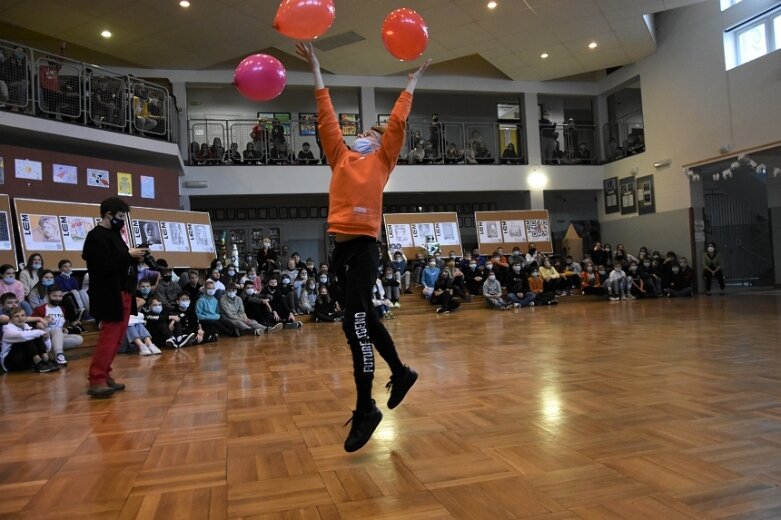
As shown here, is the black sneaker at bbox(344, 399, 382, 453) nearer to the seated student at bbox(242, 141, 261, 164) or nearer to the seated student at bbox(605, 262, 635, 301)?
the seated student at bbox(605, 262, 635, 301)

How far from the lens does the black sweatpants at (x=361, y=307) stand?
7.68 ft

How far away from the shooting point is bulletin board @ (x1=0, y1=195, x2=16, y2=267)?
26.8ft

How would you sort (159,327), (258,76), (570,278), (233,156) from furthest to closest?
(233,156) → (570,278) → (159,327) → (258,76)

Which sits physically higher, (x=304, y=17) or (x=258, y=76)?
(x=304, y=17)

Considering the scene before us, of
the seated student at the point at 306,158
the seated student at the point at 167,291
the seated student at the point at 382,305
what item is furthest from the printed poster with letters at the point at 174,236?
the seated student at the point at 382,305

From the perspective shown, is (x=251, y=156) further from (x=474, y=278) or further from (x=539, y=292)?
(x=539, y=292)

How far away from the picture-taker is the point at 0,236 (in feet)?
26.8

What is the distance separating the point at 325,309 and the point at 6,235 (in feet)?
16.5

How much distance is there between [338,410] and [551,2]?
10097 mm

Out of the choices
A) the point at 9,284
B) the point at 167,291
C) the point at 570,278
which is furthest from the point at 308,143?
the point at 9,284

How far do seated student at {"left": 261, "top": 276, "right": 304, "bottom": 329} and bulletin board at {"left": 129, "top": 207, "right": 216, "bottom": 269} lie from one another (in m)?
2.35

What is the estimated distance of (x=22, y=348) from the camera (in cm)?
554

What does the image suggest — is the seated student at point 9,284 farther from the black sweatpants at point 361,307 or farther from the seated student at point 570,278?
the seated student at point 570,278

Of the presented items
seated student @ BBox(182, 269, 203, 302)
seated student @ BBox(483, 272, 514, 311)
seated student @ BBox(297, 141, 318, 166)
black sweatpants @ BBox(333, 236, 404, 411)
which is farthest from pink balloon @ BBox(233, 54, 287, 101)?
seated student @ BBox(297, 141, 318, 166)
